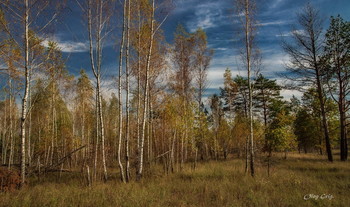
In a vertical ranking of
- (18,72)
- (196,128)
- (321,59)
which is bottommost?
(196,128)

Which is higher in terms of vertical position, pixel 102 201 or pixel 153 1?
pixel 153 1

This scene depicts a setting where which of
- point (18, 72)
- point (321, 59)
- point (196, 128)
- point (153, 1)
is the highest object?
point (153, 1)

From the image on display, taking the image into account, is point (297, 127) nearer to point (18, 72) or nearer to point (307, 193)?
point (307, 193)

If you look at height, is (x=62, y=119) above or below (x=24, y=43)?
below

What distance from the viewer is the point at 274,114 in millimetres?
24594

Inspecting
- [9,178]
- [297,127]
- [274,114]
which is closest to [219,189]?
[9,178]

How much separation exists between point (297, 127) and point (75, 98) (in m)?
32.7

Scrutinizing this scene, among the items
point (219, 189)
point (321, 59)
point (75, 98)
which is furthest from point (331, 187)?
point (75, 98)

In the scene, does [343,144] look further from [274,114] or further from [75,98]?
[75,98]

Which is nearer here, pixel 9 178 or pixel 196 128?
pixel 9 178

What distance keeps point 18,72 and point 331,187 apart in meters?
12.3

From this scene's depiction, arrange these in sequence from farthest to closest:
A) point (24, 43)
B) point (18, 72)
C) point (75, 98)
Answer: point (75, 98) < point (24, 43) < point (18, 72)

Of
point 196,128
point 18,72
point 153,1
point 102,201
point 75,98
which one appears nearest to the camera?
point 102,201

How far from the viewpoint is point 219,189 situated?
6504 mm
